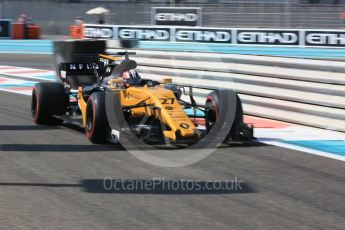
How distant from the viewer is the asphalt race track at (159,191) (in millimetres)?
5047

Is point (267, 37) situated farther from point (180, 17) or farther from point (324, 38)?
point (180, 17)

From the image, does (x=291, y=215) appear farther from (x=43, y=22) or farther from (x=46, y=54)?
(x=43, y=22)

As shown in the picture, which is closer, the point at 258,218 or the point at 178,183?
the point at 258,218

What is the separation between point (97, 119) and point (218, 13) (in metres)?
24.8

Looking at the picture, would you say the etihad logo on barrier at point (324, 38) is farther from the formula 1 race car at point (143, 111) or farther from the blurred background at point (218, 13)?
the formula 1 race car at point (143, 111)

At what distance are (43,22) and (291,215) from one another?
39.9m

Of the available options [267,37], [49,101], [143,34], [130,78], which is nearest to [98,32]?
[143,34]

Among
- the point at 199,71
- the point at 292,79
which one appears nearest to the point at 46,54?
the point at 199,71

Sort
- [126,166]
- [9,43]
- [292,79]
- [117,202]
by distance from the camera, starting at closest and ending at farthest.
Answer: [117,202], [126,166], [292,79], [9,43]

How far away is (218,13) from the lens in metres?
32.2

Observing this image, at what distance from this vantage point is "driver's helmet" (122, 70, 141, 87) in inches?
340

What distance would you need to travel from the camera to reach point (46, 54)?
2695 cm

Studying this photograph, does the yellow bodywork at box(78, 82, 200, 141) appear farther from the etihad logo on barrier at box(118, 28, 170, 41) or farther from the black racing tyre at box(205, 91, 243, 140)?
the etihad logo on barrier at box(118, 28, 170, 41)

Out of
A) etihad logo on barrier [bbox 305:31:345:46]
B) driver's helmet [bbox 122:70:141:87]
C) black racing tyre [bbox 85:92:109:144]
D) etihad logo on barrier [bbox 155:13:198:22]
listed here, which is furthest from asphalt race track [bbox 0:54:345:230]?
etihad logo on barrier [bbox 155:13:198:22]
